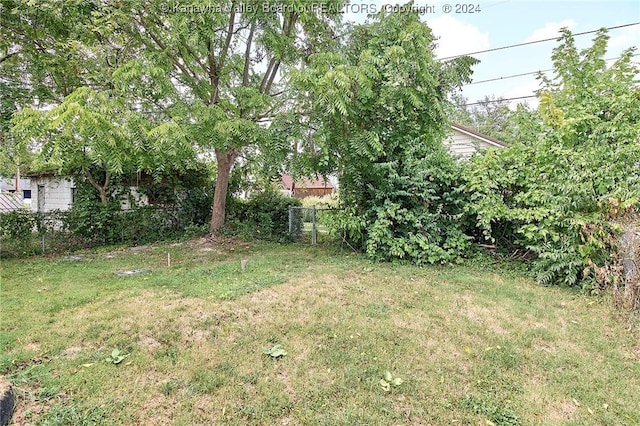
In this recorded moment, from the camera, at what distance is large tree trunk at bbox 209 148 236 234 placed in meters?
8.59

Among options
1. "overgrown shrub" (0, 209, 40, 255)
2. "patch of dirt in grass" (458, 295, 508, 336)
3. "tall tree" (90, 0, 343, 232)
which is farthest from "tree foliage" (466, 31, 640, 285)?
"overgrown shrub" (0, 209, 40, 255)

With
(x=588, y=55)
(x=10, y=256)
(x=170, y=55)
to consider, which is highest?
A: (x=170, y=55)

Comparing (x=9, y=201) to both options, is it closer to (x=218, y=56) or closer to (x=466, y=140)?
(x=218, y=56)

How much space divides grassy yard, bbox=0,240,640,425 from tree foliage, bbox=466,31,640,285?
724 mm

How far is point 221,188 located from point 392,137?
472cm

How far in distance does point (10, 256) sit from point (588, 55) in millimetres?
10871

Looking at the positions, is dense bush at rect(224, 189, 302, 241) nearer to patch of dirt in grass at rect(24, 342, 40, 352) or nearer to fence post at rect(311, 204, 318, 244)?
fence post at rect(311, 204, 318, 244)

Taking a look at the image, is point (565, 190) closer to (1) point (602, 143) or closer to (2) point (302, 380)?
(1) point (602, 143)

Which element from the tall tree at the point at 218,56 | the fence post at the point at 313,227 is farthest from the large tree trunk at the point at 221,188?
the fence post at the point at 313,227

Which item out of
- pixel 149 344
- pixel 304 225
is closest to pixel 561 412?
pixel 149 344

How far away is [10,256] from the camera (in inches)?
273

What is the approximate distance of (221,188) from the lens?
8.79 m

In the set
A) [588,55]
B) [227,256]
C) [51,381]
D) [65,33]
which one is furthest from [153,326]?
[588,55]

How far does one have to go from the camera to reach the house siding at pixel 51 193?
1143 centimetres
